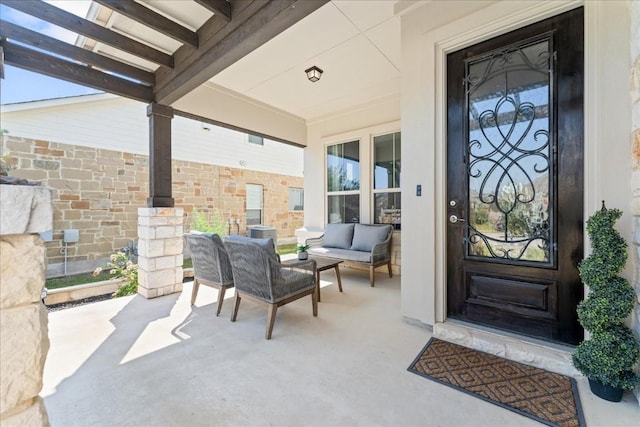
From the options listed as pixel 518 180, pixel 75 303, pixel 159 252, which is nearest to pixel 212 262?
pixel 159 252

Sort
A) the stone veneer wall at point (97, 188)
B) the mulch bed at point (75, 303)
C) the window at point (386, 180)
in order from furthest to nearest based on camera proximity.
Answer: the window at point (386, 180) → the stone veneer wall at point (97, 188) → the mulch bed at point (75, 303)

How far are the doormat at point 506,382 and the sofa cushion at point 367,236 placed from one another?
7.76 ft

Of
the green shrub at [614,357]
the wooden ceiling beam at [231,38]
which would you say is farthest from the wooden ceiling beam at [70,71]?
the green shrub at [614,357]

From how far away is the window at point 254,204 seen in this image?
8211 mm

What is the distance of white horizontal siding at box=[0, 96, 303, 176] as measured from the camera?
459 centimetres

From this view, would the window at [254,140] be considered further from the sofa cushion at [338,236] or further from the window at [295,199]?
the sofa cushion at [338,236]

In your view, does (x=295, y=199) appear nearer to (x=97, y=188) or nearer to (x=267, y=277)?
(x=97, y=188)

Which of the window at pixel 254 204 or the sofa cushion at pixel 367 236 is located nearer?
the sofa cushion at pixel 367 236

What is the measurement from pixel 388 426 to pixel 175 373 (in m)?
1.47

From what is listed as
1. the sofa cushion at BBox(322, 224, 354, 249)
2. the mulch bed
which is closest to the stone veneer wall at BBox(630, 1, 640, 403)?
the sofa cushion at BBox(322, 224, 354, 249)

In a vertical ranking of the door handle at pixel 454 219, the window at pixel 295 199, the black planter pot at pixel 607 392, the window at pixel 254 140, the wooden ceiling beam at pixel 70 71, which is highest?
the window at pixel 254 140

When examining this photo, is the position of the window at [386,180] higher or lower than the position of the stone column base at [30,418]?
higher

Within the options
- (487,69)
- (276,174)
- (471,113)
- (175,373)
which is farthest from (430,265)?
(276,174)

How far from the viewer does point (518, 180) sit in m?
2.18
